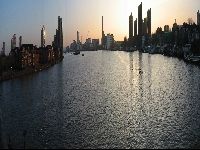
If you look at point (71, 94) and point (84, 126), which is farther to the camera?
point (71, 94)

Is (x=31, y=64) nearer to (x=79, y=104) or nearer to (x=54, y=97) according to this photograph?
(x=54, y=97)

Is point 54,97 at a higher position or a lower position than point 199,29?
lower

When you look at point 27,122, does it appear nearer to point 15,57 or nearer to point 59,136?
point 59,136

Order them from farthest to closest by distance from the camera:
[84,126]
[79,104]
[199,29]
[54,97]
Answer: [199,29] < [54,97] < [79,104] < [84,126]

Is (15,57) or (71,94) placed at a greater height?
(15,57)

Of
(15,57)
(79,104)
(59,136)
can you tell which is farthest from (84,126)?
(15,57)

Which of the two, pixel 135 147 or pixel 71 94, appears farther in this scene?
pixel 71 94

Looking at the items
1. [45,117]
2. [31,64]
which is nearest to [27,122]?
[45,117]

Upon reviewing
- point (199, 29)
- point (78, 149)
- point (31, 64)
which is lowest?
point (78, 149)

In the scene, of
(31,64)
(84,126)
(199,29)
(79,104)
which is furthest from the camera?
(199,29)
